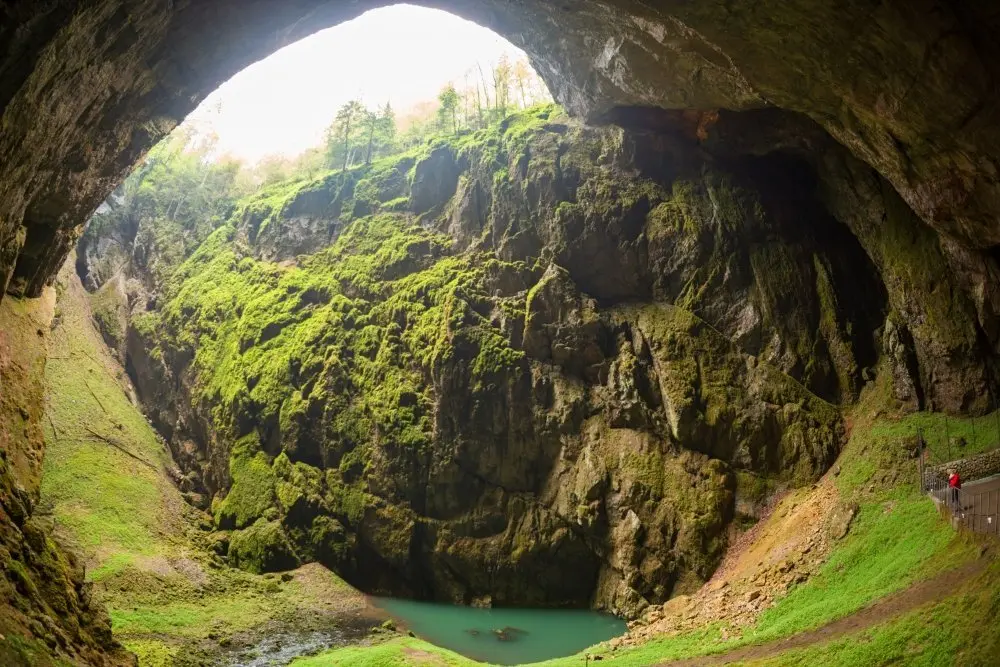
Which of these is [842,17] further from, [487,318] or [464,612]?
[464,612]

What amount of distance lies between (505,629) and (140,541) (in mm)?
16962

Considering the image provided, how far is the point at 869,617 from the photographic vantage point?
14812 millimetres

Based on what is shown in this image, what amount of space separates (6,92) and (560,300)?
24.5 meters

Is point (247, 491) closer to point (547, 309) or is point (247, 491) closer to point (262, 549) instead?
point (262, 549)

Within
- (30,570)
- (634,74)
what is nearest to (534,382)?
(634,74)

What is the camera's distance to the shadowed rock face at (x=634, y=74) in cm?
1247

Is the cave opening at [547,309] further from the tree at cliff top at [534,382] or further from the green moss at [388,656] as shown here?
the green moss at [388,656]

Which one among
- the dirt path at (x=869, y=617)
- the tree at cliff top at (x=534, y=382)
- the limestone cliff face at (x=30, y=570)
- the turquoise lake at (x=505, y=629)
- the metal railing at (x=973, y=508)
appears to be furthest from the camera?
the tree at cliff top at (x=534, y=382)

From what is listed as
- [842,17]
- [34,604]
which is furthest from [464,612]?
[842,17]

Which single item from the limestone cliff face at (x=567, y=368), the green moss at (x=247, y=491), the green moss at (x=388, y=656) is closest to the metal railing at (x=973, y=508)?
the limestone cliff face at (x=567, y=368)

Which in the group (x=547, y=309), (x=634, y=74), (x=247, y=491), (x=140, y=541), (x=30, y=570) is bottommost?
(x=140, y=541)

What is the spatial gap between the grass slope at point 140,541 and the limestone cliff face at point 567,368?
6.29ft

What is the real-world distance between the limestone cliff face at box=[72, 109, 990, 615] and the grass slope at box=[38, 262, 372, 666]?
75.4 inches

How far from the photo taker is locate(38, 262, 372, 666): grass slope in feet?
75.3
